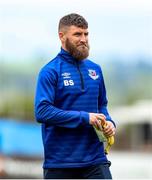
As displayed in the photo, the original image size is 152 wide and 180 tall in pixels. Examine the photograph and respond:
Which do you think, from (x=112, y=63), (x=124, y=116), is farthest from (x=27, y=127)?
(x=112, y=63)

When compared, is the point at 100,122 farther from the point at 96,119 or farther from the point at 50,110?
the point at 50,110

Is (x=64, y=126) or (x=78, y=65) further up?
(x=78, y=65)

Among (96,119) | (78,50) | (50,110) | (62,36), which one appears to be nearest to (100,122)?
(96,119)

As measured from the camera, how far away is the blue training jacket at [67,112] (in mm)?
6852

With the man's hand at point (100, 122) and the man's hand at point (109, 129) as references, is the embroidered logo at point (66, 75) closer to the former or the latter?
the man's hand at point (100, 122)

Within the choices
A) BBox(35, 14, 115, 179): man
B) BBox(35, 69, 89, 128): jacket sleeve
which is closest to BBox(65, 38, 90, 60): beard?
BBox(35, 14, 115, 179): man

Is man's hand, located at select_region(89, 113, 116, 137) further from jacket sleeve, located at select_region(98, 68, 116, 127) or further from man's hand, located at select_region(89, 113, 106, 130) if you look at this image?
jacket sleeve, located at select_region(98, 68, 116, 127)

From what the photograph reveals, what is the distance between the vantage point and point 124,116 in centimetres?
4997

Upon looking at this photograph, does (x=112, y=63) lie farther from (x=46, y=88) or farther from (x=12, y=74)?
(x=46, y=88)

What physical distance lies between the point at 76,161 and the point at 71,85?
1.93 ft

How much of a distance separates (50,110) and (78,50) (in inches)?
20.8

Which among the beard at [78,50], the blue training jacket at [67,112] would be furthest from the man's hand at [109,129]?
the beard at [78,50]

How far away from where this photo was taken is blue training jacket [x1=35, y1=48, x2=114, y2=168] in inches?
270

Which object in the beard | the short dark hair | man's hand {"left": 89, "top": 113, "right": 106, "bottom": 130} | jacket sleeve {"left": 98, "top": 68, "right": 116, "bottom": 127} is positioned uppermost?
the short dark hair
